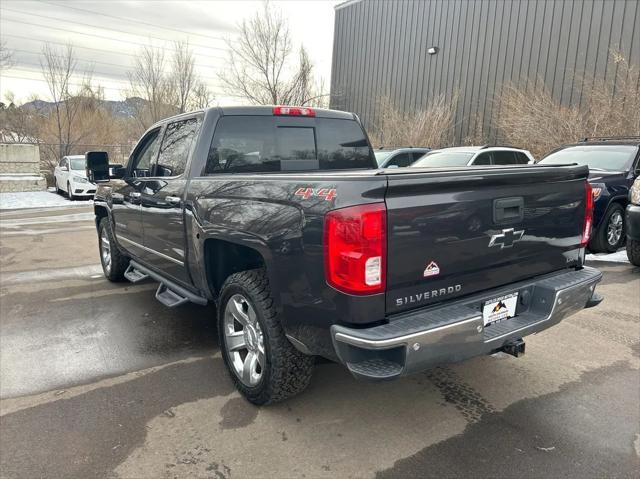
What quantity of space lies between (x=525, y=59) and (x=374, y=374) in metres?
18.2

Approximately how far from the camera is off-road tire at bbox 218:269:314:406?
2.89m

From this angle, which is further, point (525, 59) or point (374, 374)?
point (525, 59)

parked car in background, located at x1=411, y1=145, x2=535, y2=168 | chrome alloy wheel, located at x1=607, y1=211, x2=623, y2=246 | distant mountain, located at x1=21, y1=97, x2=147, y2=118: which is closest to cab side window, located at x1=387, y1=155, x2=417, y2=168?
parked car in background, located at x1=411, y1=145, x2=535, y2=168

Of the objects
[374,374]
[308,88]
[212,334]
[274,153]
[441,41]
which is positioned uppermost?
[441,41]

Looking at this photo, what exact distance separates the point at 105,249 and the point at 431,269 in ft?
16.7

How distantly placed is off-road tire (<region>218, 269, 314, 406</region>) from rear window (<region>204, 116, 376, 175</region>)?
1138 mm

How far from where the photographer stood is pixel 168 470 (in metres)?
2.58

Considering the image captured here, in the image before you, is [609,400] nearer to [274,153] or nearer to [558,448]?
[558,448]

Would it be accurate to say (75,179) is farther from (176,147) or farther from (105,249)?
(176,147)

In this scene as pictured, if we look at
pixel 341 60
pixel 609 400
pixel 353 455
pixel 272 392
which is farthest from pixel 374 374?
pixel 341 60

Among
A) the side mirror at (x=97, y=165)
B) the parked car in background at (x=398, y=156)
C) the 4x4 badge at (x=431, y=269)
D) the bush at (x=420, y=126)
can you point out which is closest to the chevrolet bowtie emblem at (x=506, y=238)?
the 4x4 badge at (x=431, y=269)

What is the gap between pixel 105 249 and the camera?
639 centimetres

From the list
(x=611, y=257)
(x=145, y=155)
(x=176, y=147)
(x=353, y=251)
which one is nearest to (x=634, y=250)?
(x=611, y=257)

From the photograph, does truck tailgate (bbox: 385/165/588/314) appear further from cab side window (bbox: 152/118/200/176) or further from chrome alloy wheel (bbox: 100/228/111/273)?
chrome alloy wheel (bbox: 100/228/111/273)
